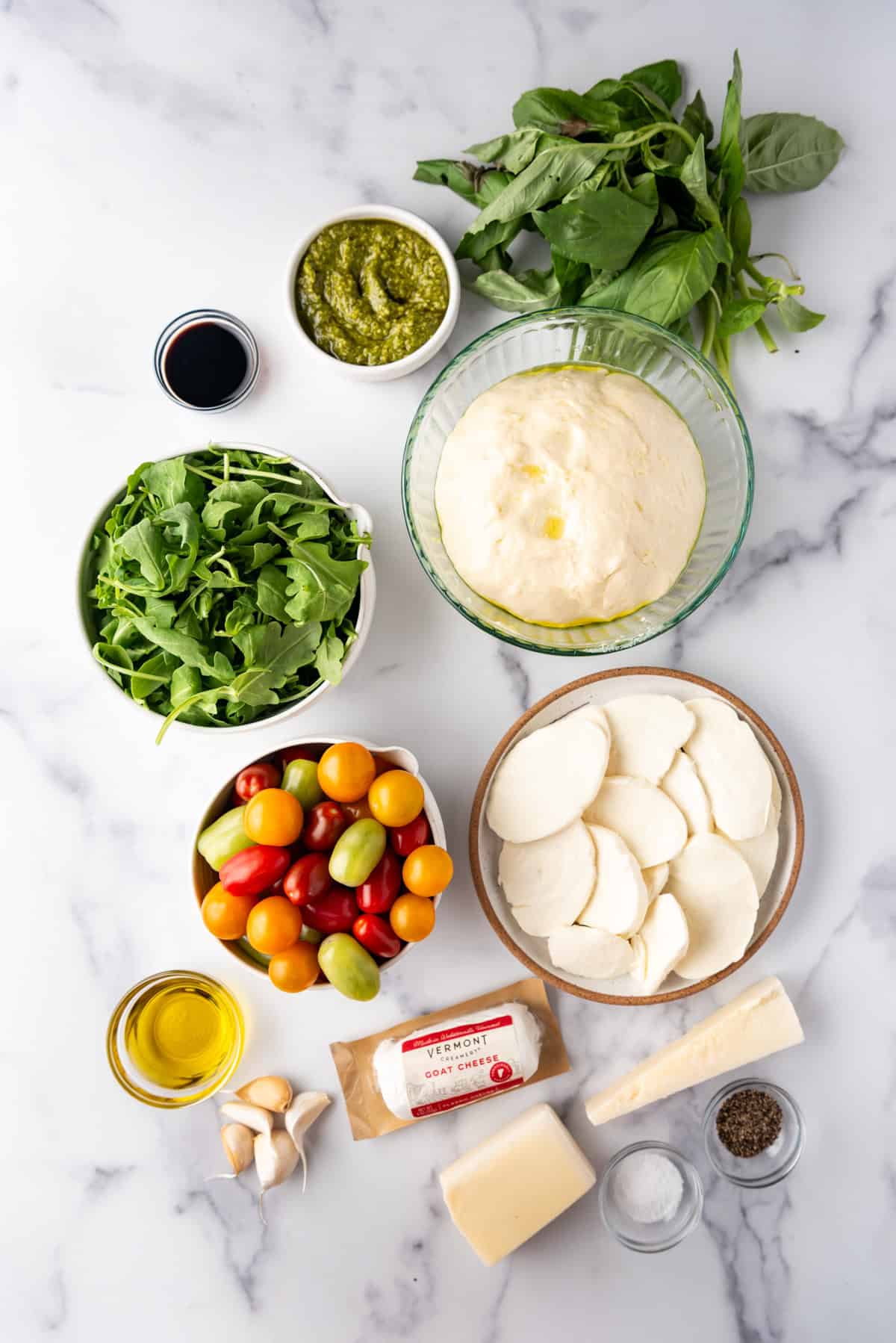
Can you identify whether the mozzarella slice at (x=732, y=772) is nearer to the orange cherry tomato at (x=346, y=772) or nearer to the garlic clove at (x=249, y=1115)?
the orange cherry tomato at (x=346, y=772)

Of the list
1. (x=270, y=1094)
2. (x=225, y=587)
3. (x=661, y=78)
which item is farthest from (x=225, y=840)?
(x=661, y=78)

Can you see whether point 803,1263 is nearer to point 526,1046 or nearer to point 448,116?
point 526,1046

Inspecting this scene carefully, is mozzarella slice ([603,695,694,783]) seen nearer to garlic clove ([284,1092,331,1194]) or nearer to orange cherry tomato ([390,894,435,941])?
orange cherry tomato ([390,894,435,941])

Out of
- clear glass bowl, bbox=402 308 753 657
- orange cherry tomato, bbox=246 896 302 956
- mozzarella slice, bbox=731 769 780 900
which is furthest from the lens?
mozzarella slice, bbox=731 769 780 900

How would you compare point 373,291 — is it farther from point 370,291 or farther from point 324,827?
point 324,827

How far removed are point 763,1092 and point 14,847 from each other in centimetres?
126

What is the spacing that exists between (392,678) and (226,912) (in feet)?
1.49

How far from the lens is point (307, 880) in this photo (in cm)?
137

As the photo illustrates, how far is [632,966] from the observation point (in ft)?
5.03

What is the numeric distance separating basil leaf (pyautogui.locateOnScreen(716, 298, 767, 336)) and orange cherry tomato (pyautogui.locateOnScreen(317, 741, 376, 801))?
2.70 feet

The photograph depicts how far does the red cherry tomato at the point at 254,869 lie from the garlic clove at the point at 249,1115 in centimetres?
44

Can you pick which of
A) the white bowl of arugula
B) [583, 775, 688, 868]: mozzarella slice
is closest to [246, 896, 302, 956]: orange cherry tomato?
the white bowl of arugula

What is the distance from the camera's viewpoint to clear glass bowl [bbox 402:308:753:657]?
4.73 feet

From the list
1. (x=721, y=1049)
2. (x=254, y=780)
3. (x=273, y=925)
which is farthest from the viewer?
(x=721, y=1049)
